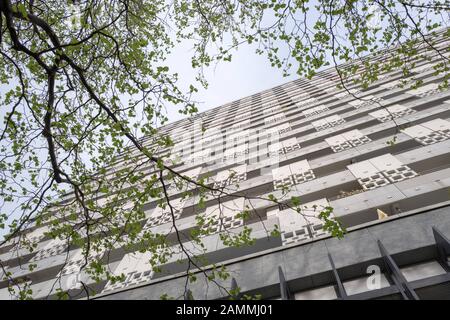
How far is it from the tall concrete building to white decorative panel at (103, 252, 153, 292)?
6 centimetres

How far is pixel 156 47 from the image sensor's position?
37.8 ft

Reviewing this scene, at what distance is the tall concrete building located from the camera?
8.97 m

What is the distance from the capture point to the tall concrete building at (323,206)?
353 inches

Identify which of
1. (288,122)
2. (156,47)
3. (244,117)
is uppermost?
(244,117)

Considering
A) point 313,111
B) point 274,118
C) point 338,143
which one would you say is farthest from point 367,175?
point 274,118

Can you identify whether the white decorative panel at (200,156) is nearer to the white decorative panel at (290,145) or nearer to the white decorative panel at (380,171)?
the white decorative panel at (290,145)

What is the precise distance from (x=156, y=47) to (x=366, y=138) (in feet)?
41.8

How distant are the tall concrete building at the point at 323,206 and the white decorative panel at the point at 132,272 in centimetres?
6

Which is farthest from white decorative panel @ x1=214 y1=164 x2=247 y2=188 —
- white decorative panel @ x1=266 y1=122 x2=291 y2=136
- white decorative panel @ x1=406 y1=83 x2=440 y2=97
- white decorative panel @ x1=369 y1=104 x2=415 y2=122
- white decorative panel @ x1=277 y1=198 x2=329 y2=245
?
white decorative panel @ x1=406 y1=83 x2=440 y2=97

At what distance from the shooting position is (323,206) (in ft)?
30.8

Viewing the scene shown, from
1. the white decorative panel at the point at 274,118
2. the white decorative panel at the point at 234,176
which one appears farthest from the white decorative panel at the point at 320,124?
the white decorative panel at the point at 234,176

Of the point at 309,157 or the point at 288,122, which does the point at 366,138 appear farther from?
the point at 288,122
